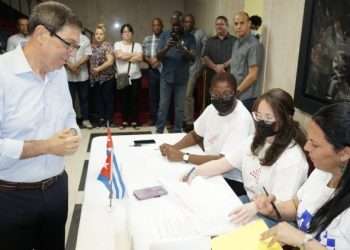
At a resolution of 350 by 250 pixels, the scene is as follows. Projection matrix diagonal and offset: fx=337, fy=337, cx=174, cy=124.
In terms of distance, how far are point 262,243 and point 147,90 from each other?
442cm

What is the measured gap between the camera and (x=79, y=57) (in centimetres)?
464

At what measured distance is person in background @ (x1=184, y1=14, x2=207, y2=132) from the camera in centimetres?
462

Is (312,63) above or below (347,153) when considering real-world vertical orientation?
above

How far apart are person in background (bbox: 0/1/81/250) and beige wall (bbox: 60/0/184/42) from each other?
6017 mm

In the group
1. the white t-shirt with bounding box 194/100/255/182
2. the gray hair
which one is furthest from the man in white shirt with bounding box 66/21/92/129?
the gray hair

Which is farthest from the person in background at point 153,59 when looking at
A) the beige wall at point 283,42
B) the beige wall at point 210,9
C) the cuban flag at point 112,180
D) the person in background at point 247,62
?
the cuban flag at point 112,180

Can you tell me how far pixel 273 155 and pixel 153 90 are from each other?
3.47m

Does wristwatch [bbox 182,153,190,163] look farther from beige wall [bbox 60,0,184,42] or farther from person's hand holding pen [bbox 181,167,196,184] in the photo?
→ beige wall [bbox 60,0,184,42]

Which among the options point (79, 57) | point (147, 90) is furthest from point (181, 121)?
point (79, 57)

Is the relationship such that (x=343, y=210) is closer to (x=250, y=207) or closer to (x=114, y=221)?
(x=250, y=207)

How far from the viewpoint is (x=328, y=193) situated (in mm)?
1260

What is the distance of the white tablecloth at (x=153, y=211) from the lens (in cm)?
124

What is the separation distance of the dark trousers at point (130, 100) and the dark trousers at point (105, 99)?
18cm

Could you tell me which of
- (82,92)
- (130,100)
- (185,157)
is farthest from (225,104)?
(82,92)
